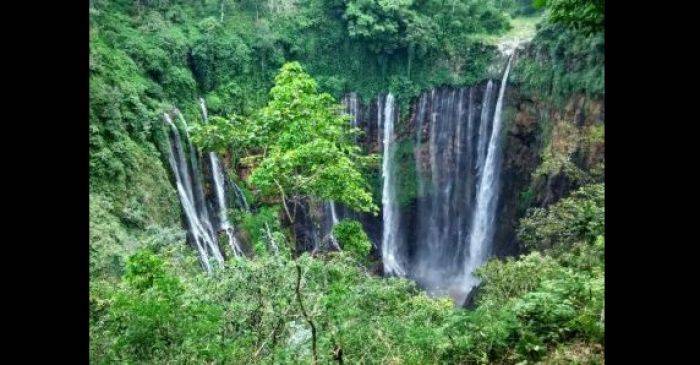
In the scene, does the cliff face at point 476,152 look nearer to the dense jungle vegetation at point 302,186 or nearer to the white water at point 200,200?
the dense jungle vegetation at point 302,186

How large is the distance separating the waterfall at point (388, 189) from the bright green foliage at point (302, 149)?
9.58 meters

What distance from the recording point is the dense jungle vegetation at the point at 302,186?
4418 mm

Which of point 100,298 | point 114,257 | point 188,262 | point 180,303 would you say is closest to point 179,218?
point 114,257

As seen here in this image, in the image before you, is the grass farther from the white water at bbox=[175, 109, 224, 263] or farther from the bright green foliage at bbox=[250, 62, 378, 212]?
the white water at bbox=[175, 109, 224, 263]

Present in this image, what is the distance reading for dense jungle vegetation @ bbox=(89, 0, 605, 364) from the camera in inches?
174

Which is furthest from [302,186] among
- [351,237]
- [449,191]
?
[449,191]

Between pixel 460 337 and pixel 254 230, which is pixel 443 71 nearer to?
pixel 254 230

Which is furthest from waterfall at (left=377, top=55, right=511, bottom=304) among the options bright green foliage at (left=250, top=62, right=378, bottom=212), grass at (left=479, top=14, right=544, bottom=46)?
bright green foliage at (left=250, top=62, right=378, bottom=212)

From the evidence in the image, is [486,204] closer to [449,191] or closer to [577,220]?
[449,191]

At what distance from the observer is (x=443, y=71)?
2159 cm
